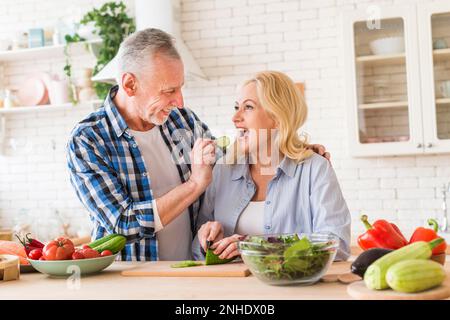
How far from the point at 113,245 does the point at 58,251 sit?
0.20 m

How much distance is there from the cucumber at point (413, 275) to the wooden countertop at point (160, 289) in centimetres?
14

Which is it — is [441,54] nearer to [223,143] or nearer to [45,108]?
[223,143]

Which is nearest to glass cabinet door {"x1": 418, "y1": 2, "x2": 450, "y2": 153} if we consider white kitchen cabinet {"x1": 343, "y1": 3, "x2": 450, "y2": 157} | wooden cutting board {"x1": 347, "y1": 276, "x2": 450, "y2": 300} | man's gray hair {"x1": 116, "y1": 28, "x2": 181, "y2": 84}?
white kitchen cabinet {"x1": 343, "y1": 3, "x2": 450, "y2": 157}

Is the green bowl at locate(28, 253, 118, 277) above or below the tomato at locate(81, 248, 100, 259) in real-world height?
below

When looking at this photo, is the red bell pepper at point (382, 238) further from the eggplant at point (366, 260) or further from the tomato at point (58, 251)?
the tomato at point (58, 251)

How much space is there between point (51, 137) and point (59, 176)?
0.36 m

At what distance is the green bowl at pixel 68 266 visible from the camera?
2.06 m

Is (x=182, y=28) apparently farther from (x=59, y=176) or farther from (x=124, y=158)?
(x=124, y=158)

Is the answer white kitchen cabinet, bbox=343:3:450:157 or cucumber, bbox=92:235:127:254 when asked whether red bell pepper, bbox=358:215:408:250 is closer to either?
cucumber, bbox=92:235:127:254

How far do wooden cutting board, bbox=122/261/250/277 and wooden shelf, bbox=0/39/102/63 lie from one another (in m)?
3.24

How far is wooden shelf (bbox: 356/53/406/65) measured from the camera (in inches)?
173

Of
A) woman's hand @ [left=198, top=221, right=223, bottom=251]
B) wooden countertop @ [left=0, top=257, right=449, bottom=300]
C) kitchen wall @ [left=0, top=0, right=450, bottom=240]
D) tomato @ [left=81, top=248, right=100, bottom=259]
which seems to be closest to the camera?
wooden countertop @ [left=0, top=257, right=449, bottom=300]

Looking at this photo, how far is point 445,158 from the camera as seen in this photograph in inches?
179
